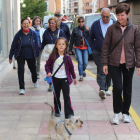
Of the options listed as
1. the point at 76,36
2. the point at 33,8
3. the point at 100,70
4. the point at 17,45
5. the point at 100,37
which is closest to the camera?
the point at 100,37

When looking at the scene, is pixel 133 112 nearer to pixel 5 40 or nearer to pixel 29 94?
pixel 29 94

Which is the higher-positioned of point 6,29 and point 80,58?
point 6,29

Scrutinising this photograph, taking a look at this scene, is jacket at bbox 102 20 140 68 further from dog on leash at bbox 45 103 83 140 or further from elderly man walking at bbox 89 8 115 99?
elderly man walking at bbox 89 8 115 99

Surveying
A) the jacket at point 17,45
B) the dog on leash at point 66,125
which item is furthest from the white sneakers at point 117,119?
the jacket at point 17,45

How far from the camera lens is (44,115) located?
19.1 feet

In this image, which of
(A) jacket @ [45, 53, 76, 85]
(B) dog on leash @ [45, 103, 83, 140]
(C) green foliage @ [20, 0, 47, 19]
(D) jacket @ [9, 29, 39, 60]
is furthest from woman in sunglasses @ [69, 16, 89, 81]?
(C) green foliage @ [20, 0, 47, 19]

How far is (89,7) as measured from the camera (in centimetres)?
14612

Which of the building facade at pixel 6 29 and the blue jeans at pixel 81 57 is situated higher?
the building facade at pixel 6 29

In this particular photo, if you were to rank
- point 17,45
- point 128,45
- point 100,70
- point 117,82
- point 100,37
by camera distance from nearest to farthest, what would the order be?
point 128,45 → point 117,82 → point 100,37 → point 100,70 → point 17,45

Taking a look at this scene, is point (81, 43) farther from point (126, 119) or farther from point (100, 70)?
point (126, 119)

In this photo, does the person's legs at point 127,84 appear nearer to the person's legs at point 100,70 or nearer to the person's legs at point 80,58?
the person's legs at point 100,70

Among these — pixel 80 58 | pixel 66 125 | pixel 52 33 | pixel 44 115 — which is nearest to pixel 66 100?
pixel 44 115

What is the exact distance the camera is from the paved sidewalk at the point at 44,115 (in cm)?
476

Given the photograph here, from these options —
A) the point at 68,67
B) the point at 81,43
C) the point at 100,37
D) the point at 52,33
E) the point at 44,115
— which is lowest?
the point at 44,115
